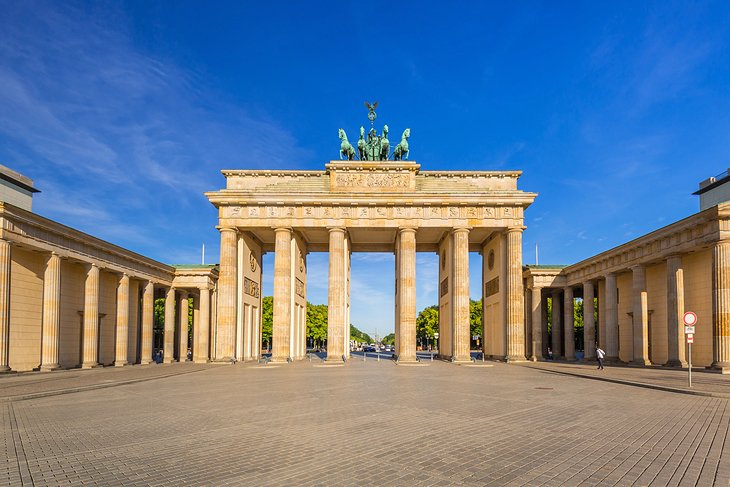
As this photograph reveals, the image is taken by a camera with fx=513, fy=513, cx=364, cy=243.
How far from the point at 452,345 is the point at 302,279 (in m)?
17.5

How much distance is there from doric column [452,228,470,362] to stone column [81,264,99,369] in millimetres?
28129

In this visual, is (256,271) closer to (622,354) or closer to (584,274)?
(584,274)

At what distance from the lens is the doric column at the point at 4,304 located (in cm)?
2791

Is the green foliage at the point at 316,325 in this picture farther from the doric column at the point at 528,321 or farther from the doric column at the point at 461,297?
the doric column at the point at 461,297

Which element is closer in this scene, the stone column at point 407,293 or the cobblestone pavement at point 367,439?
the cobblestone pavement at point 367,439

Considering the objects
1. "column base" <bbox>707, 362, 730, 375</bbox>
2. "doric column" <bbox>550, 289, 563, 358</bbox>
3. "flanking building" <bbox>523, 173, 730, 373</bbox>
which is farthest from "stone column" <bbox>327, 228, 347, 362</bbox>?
"column base" <bbox>707, 362, 730, 375</bbox>

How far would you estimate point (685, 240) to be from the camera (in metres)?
33.4

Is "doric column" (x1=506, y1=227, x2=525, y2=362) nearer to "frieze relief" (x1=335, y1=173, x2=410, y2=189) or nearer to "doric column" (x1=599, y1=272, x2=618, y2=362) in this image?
"doric column" (x1=599, y1=272, x2=618, y2=362)

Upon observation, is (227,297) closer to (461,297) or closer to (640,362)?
(461,297)

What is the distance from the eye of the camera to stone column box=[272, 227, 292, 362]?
44.4m

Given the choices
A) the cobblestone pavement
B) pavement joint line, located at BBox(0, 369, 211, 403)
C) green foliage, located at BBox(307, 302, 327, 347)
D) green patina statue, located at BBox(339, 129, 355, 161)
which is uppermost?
green patina statue, located at BBox(339, 129, 355, 161)

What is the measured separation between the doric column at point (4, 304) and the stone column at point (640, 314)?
4214 cm

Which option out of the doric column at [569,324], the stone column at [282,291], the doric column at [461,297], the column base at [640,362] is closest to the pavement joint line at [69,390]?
the stone column at [282,291]

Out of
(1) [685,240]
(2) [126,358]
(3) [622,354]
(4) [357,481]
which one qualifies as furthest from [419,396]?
(3) [622,354]
